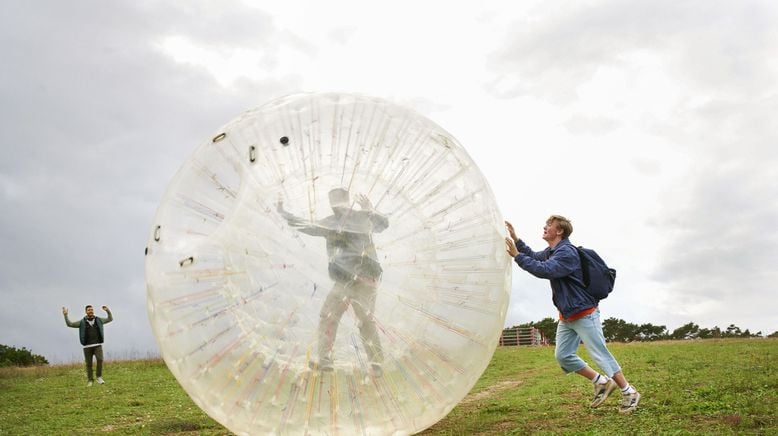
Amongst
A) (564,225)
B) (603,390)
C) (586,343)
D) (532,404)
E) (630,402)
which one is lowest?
(532,404)

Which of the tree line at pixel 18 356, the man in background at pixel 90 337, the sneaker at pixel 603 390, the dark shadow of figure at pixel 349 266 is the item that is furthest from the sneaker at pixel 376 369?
the tree line at pixel 18 356

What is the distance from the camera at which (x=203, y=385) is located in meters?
5.66

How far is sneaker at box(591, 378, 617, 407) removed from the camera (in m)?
7.87

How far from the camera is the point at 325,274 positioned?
16.8 feet

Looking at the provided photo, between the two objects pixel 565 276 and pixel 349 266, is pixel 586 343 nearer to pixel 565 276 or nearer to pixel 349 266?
pixel 565 276

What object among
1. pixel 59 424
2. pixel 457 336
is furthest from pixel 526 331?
pixel 457 336

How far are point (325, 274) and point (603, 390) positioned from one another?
14.6 ft

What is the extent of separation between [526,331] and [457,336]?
119ft

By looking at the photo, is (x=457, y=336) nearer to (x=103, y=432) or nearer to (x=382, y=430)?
(x=382, y=430)

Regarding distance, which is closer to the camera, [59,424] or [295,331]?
[295,331]

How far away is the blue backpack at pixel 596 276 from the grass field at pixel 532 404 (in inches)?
56.1

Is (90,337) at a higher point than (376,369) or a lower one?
higher

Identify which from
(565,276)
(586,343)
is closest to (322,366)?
(565,276)

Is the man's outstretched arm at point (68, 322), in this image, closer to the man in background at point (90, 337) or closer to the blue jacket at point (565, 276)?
the man in background at point (90, 337)
